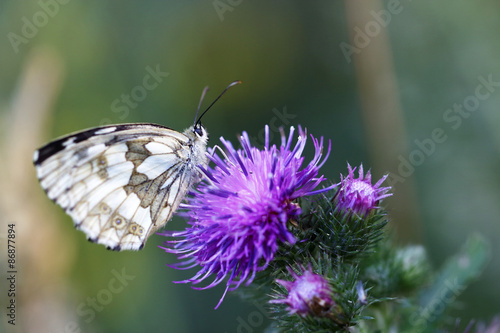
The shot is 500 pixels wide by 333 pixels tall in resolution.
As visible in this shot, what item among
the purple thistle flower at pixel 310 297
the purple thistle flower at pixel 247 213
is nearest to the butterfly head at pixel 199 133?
the purple thistle flower at pixel 247 213

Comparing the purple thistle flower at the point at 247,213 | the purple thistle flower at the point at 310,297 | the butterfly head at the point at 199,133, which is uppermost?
the butterfly head at the point at 199,133

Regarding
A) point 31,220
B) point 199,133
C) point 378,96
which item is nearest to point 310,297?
point 199,133

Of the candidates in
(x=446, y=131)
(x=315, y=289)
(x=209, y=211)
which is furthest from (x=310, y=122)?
(x=315, y=289)

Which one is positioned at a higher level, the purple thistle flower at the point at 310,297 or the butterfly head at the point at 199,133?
the butterfly head at the point at 199,133

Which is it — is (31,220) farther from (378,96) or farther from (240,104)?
(378,96)

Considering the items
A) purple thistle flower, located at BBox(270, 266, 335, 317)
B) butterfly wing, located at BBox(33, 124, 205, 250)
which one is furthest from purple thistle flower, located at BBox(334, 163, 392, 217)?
butterfly wing, located at BBox(33, 124, 205, 250)

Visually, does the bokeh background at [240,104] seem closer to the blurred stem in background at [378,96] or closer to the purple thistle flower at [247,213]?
the blurred stem in background at [378,96]
